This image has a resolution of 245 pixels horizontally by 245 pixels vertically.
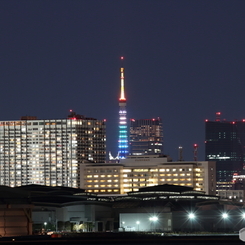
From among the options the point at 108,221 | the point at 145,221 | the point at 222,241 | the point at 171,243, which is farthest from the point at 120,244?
the point at 108,221

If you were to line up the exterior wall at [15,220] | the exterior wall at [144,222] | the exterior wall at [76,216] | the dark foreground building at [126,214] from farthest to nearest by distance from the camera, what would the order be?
the exterior wall at [76,216] → the exterior wall at [144,222] → the dark foreground building at [126,214] → the exterior wall at [15,220]

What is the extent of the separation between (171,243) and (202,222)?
178ft

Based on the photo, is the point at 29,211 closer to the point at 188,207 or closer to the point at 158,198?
the point at 188,207

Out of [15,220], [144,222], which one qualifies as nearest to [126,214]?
[144,222]

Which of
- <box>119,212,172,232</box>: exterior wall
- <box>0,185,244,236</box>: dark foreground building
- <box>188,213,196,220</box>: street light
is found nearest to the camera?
<box>0,185,244,236</box>: dark foreground building

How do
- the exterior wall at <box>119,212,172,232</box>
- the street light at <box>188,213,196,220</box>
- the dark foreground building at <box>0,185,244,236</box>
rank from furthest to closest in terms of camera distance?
the street light at <box>188,213,196,220</box>
the exterior wall at <box>119,212,172,232</box>
the dark foreground building at <box>0,185,244,236</box>

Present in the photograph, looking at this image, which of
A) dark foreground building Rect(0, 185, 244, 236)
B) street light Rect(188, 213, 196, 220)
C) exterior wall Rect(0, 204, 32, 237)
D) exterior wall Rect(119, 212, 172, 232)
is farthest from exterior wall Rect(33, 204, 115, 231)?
exterior wall Rect(0, 204, 32, 237)

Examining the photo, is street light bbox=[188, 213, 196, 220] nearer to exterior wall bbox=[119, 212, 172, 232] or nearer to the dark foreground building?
the dark foreground building

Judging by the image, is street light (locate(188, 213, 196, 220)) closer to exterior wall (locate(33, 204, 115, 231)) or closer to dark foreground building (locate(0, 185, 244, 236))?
dark foreground building (locate(0, 185, 244, 236))

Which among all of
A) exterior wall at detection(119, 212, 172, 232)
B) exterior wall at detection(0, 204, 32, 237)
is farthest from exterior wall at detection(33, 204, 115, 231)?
exterior wall at detection(0, 204, 32, 237)

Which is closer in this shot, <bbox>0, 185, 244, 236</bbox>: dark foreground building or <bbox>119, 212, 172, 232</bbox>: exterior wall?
<bbox>0, 185, 244, 236</bbox>: dark foreground building

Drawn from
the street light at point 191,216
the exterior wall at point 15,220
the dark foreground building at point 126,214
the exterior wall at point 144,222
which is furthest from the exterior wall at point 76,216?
the exterior wall at point 15,220

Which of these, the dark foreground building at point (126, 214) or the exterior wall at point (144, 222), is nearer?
the dark foreground building at point (126, 214)

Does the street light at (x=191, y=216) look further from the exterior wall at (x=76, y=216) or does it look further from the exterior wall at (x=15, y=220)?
the exterior wall at (x=15, y=220)
